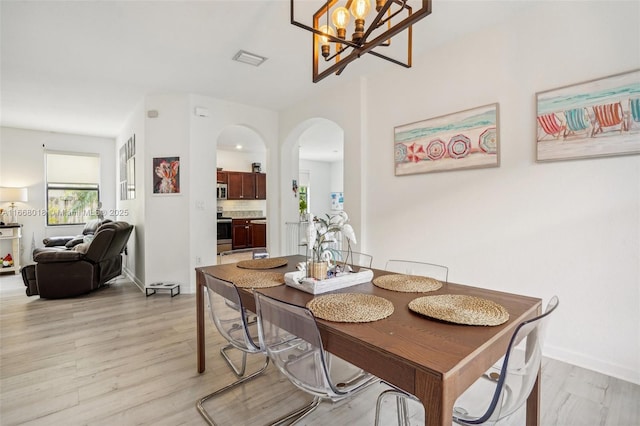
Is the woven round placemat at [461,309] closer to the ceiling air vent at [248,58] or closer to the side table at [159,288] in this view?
the ceiling air vent at [248,58]

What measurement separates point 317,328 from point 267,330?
1.23 feet

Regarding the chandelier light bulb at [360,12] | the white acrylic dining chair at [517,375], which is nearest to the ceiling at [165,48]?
the chandelier light bulb at [360,12]

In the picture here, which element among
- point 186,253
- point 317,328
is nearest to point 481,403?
point 317,328

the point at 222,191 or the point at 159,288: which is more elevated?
the point at 222,191

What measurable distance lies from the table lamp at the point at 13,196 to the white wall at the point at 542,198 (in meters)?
6.76

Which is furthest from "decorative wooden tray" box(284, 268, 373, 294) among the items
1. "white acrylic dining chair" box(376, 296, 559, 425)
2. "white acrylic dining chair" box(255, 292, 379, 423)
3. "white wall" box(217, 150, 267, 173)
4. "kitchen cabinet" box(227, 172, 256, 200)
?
"white wall" box(217, 150, 267, 173)

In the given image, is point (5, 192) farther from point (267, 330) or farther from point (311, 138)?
point (267, 330)

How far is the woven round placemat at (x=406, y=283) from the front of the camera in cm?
167

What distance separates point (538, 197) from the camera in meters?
2.39

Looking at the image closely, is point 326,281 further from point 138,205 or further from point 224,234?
point 224,234

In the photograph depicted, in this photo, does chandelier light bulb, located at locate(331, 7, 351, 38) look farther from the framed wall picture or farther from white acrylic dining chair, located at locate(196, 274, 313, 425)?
the framed wall picture

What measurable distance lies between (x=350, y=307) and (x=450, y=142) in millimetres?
2116

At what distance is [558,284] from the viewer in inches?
91.7

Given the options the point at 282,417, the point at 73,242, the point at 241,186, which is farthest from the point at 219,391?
the point at 241,186
